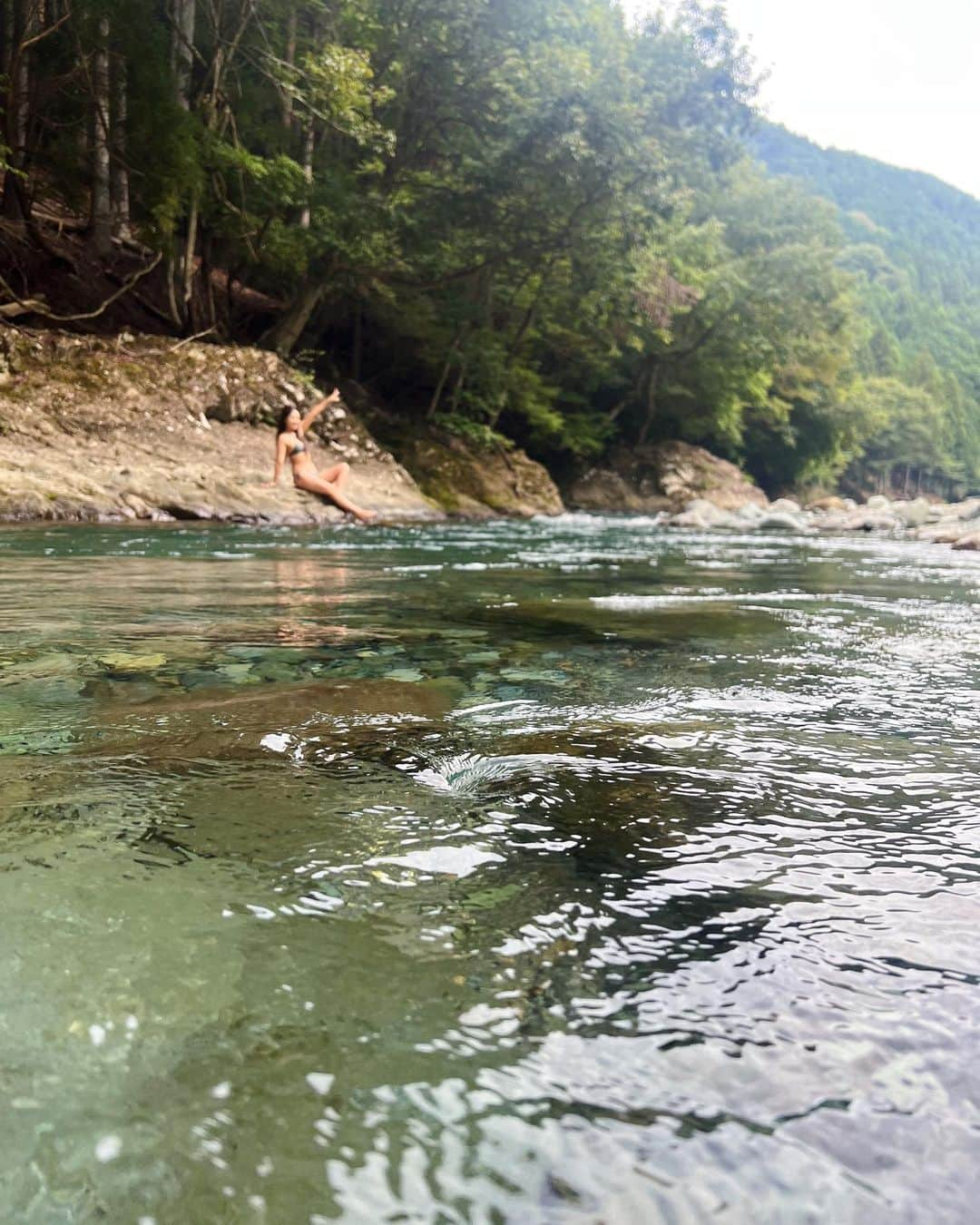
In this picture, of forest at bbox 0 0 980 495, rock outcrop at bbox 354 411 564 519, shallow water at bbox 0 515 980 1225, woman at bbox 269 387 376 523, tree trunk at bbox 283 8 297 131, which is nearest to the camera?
shallow water at bbox 0 515 980 1225

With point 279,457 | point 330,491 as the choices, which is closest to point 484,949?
point 279,457

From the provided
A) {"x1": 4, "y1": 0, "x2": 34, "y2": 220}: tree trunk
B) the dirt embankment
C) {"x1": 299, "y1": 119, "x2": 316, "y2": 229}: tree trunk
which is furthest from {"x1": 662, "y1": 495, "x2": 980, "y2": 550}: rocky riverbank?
{"x1": 4, "y1": 0, "x2": 34, "y2": 220}: tree trunk

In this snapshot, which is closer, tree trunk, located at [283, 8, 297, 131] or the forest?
the forest

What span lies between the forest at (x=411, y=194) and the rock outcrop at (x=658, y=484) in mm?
1239

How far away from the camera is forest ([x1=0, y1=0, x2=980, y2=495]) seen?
42.8ft

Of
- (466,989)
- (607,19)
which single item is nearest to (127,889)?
(466,989)

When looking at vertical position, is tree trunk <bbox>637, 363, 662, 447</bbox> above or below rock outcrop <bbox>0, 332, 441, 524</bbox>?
above

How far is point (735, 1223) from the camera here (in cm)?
66

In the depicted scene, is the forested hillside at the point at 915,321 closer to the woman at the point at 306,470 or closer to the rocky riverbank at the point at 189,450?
the rocky riverbank at the point at 189,450

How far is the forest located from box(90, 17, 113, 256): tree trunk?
0.04 m

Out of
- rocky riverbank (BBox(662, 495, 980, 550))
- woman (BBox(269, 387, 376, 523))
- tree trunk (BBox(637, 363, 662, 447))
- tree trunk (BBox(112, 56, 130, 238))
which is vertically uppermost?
tree trunk (BBox(112, 56, 130, 238))

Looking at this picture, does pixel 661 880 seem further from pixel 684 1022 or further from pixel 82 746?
pixel 82 746

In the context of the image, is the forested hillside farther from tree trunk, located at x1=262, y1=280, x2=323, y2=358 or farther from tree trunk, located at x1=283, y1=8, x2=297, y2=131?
tree trunk, located at x1=262, y1=280, x2=323, y2=358

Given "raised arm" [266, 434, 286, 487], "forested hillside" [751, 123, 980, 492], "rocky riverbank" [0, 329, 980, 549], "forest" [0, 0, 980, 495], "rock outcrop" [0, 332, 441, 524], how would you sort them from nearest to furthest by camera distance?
"rock outcrop" [0, 332, 441, 524] < "rocky riverbank" [0, 329, 980, 549] < "raised arm" [266, 434, 286, 487] < "forest" [0, 0, 980, 495] < "forested hillside" [751, 123, 980, 492]
